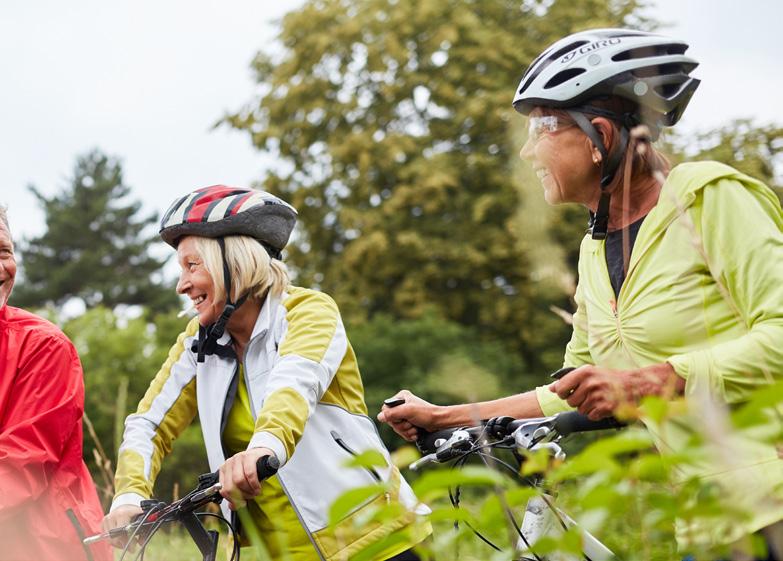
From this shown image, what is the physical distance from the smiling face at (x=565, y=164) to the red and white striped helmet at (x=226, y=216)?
1046 millimetres

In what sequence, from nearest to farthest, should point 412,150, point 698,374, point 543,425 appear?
point 698,374, point 543,425, point 412,150

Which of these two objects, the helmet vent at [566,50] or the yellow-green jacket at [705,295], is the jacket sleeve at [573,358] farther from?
the helmet vent at [566,50]

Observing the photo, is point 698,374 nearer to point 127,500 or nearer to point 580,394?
point 580,394

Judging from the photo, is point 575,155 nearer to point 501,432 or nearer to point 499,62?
point 501,432

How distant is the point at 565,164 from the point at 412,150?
2503 centimetres

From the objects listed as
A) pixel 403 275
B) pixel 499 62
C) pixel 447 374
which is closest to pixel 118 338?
pixel 403 275

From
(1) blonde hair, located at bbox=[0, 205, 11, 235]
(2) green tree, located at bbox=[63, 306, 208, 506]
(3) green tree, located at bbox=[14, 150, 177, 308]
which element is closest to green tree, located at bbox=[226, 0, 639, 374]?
(2) green tree, located at bbox=[63, 306, 208, 506]

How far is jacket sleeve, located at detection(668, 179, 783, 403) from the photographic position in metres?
2.18

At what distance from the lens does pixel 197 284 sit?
3441 millimetres

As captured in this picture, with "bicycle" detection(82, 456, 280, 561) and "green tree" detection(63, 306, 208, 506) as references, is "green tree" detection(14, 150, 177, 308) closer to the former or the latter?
"green tree" detection(63, 306, 208, 506)

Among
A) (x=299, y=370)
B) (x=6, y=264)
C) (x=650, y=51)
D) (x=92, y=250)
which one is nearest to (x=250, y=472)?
(x=299, y=370)

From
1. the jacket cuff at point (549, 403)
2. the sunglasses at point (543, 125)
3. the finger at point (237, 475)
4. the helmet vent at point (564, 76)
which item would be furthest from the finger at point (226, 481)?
the helmet vent at point (564, 76)

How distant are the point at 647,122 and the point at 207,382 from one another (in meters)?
1.63

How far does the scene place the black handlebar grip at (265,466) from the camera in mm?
2688
